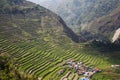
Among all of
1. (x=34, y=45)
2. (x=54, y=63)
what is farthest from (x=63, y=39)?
(x=54, y=63)

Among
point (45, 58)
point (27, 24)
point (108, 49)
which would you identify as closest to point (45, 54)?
point (45, 58)

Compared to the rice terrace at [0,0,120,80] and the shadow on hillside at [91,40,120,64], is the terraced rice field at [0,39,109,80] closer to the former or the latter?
the rice terrace at [0,0,120,80]

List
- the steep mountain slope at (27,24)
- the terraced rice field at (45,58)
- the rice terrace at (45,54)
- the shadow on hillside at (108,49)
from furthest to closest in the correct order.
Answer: the shadow on hillside at (108,49), the steep mountain slope at (27,24), the terraced rice field at (45,58), the rice terrace at (45,54)

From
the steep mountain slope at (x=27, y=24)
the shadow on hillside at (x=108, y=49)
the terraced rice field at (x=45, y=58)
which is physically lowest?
the shadow on hillside at (x=108, y=49)

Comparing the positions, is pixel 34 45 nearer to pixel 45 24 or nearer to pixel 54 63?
pixel 54 63

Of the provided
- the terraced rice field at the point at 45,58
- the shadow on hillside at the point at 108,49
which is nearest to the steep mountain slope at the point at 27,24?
the terraced rice field at the point at 45,58

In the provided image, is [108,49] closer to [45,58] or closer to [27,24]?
[27,24]

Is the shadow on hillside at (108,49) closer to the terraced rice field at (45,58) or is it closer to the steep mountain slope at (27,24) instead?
the terraced rice field at (45,58)
